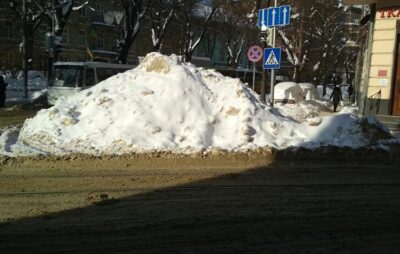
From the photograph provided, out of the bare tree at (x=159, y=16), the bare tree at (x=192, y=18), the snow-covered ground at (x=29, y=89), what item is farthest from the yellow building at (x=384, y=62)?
the bare tree at (x=192, y=18)

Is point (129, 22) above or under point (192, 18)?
under

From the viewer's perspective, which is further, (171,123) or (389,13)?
(389,13)

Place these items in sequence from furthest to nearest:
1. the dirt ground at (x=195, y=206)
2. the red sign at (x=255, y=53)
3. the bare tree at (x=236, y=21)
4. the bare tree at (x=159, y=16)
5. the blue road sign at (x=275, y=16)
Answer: the bare tree at (x=236, y=21) → the bare tree at (x=159, y=16) → the red sign at (x=255, y=53) → the blue road sign at (x=275, y=16) → the dirt ground at (x=195, y=206)

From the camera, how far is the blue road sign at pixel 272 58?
615 inches

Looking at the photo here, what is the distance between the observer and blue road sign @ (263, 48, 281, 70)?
15609 millimetres

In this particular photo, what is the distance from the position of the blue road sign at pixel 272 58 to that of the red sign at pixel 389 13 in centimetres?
343

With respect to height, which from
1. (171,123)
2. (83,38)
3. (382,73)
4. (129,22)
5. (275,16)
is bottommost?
(171,123)

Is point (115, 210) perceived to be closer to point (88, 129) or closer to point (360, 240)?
point (360, 240)

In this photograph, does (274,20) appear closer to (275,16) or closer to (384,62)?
(275,16)

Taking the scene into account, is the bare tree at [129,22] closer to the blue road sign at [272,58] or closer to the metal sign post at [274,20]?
the metal sign post at [274,20]

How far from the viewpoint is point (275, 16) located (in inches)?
610

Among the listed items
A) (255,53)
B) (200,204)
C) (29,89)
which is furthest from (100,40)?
(200,204)

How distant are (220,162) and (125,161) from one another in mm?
1722

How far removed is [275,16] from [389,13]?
3.53m
